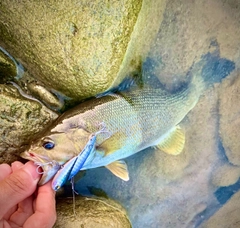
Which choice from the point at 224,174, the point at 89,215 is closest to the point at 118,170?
the point at 89,215

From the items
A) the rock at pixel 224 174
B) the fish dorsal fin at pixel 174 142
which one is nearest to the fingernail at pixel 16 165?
the fish dorsal fin at pixel 174 142

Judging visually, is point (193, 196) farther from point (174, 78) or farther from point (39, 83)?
point (39, 83)

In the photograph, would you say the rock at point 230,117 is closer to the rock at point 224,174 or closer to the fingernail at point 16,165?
the rock at point 224,174

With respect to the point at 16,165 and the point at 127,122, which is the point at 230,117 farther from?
the point at 16,165

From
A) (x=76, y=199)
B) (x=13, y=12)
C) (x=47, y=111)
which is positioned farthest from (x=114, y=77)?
(x=76, y=199)

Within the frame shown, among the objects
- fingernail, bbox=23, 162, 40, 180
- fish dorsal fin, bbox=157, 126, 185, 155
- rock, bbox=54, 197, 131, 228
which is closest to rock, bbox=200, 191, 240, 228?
fish dorsal fin, bbox=157, 126, 185, 155

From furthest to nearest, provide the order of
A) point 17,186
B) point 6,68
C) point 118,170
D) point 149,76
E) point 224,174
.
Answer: point 224,174 < point 149,76 < point 118,170 < point 6,68 < point 17,186

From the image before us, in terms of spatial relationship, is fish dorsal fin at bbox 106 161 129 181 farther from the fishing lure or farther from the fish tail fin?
the fish tail fin
